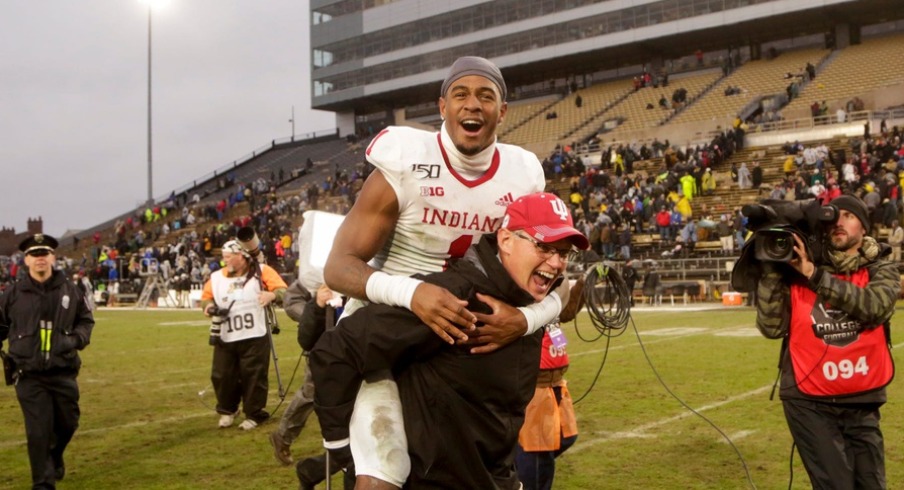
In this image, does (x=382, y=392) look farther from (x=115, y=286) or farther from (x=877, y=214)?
(x=115, y=286)

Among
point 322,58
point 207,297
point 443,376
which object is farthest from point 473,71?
point 322,58

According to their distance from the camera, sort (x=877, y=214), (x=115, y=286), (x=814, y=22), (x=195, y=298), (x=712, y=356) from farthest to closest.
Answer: (x=814, y=22) < (x=115, y=286) < (x=195, y=298) < (x=877, y=214) < (x=712, y=356)

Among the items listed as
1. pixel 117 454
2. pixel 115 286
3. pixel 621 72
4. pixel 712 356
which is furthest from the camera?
pixel 621 72

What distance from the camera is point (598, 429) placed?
9.12 m

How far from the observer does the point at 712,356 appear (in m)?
14.3

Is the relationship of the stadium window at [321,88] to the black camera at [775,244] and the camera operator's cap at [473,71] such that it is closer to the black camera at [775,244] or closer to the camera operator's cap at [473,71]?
the black camera at [775,244]

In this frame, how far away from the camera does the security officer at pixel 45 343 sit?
736cm

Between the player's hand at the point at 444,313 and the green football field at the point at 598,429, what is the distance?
4.03m

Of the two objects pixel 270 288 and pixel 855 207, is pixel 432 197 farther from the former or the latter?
pixel 270 288

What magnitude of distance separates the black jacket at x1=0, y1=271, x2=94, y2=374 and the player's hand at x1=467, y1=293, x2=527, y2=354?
5184 mm

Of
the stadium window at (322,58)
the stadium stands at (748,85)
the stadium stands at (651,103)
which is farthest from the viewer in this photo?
the stadium window at (322,58)

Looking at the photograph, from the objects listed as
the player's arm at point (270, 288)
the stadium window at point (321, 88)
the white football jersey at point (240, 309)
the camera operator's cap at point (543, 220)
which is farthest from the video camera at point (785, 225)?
the stadium window at point (321, 88)

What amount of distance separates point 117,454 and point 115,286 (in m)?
33.3

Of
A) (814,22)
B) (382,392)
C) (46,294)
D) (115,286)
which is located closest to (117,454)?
(46,294)
